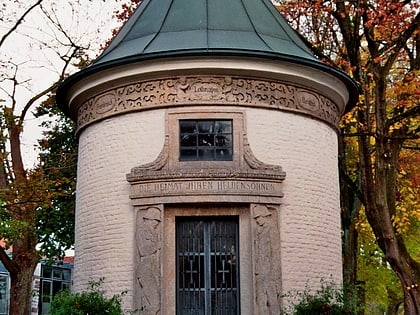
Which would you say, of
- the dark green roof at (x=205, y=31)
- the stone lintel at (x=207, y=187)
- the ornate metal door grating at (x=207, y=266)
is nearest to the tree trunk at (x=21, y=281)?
the dark green roof at (x=205, y=31)

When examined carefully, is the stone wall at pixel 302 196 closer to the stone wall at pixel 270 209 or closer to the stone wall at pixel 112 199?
the stone wall at pixel 270 209

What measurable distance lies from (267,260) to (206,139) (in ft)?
8.49

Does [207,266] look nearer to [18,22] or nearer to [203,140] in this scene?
[203,140]

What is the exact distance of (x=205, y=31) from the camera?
590 inches

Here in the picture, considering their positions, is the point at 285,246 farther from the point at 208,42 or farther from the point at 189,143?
the point at 208,42

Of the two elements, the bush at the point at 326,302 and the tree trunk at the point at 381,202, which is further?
the tree trunk at the point at 381,202

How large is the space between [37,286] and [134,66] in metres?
26.7

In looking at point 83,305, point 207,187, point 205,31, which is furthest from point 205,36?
point 83,305

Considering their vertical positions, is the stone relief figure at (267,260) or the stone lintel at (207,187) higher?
the stone lintel at (207,187)

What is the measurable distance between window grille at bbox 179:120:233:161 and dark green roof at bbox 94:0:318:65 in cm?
139

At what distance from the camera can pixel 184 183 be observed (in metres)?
13.7

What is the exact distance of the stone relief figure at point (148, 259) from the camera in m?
13.4

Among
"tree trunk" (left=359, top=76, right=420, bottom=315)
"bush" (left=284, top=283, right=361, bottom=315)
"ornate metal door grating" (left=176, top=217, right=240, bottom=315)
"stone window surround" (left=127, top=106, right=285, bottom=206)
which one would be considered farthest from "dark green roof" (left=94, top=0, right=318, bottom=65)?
"bush" (left=284, top=283, right=361, bottom=315)

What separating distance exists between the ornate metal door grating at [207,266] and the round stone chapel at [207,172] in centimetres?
2
